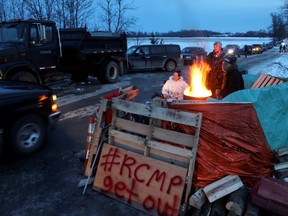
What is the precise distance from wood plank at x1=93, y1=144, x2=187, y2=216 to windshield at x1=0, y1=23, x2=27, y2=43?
758cm

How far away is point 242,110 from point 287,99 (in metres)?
1.48

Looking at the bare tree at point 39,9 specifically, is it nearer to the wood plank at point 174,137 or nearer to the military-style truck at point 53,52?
the military-style truck at point 53,52

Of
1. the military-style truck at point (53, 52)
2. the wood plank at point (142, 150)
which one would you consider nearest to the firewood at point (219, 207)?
the wood plank at point (142, 150)

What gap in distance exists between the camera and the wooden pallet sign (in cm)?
360

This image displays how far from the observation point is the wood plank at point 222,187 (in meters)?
3.44

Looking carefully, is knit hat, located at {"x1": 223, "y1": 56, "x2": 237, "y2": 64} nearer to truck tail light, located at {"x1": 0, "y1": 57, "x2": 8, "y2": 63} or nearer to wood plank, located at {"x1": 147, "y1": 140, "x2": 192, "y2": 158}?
wood plank, located at {"x1": 147, "y1": 140, "x2": 192, "y2": 158}

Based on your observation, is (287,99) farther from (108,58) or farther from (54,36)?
(108,58)

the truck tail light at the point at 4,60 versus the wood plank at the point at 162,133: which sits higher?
the truck tail light at the point at 4,60

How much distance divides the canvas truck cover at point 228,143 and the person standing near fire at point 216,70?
10.5ft

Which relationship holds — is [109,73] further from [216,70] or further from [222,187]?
[222,187]

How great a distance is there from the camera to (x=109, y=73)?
13.9 meters

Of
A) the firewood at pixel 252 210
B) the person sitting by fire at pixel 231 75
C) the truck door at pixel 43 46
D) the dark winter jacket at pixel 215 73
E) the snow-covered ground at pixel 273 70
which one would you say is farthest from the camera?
the snow-covered ground at pixel 273 70

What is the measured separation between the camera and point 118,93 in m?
4.73

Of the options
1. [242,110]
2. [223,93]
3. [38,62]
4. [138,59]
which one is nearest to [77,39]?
[38,62]
